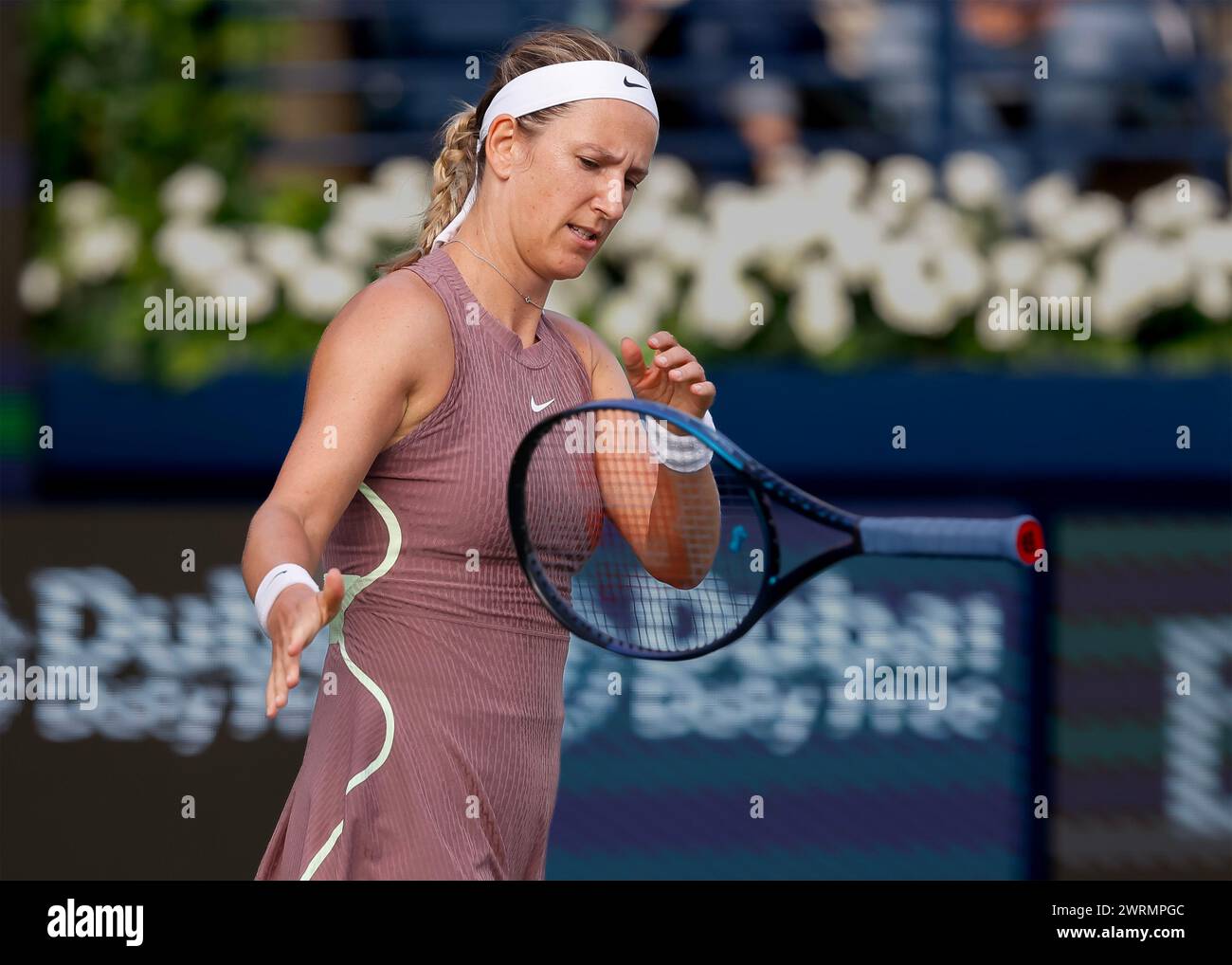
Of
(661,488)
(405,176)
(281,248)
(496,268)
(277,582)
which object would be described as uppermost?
(405,176)

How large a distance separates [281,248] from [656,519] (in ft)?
7.93

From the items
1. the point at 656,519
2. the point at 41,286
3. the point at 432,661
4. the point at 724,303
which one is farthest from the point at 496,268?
the point at 41,286

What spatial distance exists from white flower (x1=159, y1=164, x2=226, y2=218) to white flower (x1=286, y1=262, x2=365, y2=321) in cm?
32

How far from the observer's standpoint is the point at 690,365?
2.24 metres

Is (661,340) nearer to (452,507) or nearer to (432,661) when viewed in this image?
(452,507)

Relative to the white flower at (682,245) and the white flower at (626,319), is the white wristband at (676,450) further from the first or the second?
the white flower at (682,245)

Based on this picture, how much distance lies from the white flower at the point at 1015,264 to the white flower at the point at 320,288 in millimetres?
1614

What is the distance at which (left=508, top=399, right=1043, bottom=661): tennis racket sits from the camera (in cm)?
203

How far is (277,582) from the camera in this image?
6.10ft

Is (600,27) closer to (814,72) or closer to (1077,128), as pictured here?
(814,72)

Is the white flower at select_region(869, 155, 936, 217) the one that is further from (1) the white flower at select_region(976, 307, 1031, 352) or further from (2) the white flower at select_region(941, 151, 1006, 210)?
(1) the white flower at select_region(976, 307, 1031, 352)

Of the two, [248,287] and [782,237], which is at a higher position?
[782,237]

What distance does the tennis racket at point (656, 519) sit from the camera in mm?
2025
